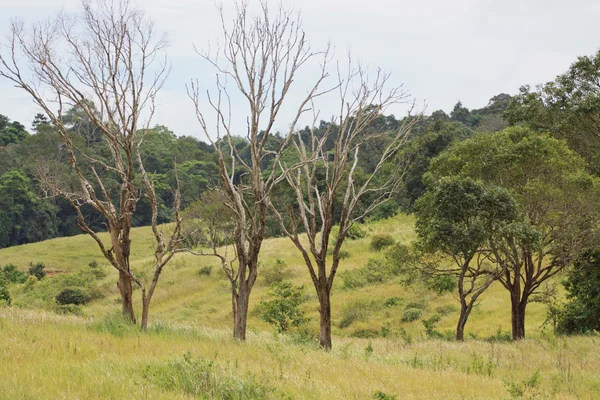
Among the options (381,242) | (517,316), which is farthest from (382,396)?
(381,242)

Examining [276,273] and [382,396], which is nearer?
[382,396]

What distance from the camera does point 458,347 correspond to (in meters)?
16.3

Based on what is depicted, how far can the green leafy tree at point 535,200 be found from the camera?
1973cm

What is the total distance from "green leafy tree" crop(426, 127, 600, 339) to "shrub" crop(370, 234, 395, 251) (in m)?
A: 18.1

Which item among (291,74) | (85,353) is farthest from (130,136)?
(85,353)

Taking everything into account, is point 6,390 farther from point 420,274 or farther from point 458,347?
point 420,274

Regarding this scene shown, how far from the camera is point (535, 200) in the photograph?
2056 cm

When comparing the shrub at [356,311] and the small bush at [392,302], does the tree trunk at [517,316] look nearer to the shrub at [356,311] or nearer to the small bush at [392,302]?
the shrub at [356,311]

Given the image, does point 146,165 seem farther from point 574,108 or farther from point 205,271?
point 574,108

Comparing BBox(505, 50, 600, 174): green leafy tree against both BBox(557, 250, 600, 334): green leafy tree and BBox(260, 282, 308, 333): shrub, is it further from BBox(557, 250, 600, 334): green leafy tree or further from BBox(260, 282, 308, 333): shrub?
BBox(260, 282, 308, 333): shrub

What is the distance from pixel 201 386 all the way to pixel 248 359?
260cm

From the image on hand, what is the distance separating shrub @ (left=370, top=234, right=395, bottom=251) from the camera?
132ft

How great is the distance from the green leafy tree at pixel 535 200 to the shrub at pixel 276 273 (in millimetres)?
17566

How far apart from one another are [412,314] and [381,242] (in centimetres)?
1291
